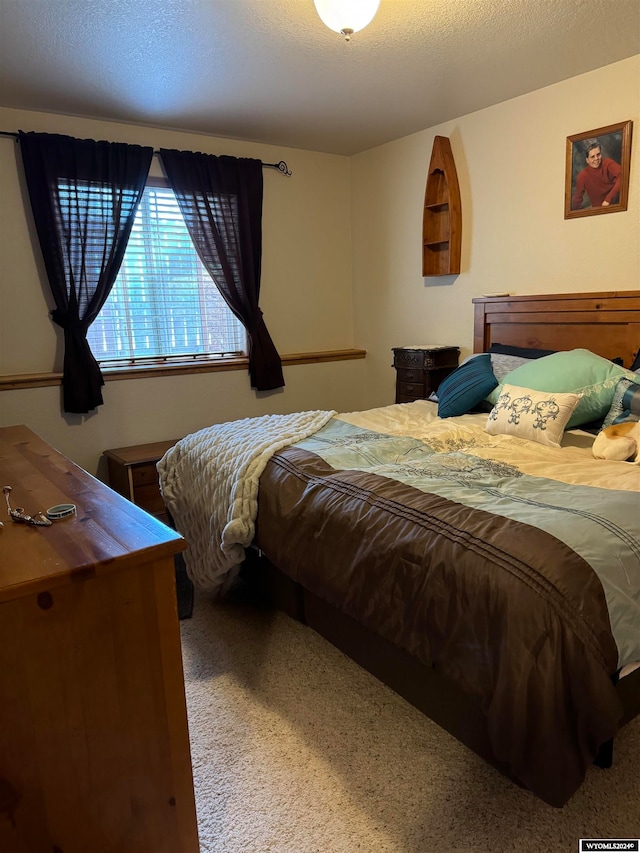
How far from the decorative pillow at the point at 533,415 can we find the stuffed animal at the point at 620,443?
20 cm

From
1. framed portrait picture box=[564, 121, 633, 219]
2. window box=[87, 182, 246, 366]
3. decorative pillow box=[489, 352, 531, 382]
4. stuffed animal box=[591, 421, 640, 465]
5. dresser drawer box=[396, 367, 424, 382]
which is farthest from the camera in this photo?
dresser drawer box=[396, 367, 424, 382]

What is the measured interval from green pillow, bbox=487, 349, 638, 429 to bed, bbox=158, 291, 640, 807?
0.02m

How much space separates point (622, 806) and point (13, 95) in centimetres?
399

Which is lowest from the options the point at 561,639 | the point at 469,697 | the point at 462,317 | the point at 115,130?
the point at 469,697

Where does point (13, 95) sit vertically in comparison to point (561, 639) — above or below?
above

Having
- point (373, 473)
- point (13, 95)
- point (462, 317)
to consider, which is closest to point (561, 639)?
point (373, 473)

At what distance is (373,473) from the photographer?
6.31 ft

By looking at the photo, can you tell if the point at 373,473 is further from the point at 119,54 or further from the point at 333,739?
the point at 119,54

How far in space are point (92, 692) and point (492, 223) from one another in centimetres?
338

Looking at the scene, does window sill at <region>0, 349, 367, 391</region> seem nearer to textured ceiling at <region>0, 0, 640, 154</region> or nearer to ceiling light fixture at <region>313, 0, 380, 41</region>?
textured ceiling at <region>0, 0, 640, 154</region>

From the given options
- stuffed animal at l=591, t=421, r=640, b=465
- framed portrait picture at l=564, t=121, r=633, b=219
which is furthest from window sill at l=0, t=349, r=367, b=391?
stuffed animal at l=591, t=421, r=640, b=465

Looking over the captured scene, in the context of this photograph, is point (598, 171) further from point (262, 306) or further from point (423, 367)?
point (262, 306)

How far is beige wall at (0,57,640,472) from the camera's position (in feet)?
10.0

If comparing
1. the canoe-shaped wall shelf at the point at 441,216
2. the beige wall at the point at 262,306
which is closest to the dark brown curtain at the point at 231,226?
the beige wall at the point at 262,306
